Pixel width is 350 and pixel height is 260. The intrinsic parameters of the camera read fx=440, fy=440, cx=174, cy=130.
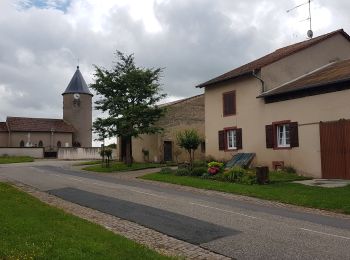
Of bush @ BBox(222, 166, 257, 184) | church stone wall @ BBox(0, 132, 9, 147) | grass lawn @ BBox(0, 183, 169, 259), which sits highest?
church stone wall @ BBox(0, 132, 9, 147)

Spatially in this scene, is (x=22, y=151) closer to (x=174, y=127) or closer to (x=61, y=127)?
(x=61, y=127)

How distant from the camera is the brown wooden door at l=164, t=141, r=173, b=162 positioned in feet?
127

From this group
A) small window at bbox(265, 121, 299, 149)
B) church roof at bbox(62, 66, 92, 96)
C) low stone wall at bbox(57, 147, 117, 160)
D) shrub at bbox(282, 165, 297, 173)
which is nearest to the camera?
small window at bbox(265, 121, 299, 149)

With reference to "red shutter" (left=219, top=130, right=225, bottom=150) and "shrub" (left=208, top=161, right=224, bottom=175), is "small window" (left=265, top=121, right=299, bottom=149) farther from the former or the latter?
"red shutter" (left=219, top=130, right=225, bottom=150)

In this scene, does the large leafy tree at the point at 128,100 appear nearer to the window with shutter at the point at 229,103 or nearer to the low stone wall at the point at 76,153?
the window with shutter at the point at 229,103

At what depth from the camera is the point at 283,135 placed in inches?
975

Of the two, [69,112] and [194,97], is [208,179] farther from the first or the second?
[69,112]

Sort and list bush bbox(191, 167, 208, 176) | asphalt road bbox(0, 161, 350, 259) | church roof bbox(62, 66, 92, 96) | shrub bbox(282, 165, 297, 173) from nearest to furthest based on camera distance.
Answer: asphalt road bbox(0, 161, 350, 259)
shrub bbox(282, 165, 297, 173)
bush bbox(191, 167, 208, 176)
church roof bbox(62, 66, 92, 96)

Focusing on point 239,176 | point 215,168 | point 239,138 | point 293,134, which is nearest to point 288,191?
point 239,176

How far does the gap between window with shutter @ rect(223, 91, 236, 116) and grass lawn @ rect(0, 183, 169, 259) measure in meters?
18.5

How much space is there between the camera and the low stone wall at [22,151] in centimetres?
5808

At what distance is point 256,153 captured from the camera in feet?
86.2

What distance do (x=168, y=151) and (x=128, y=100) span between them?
7278 millimetres

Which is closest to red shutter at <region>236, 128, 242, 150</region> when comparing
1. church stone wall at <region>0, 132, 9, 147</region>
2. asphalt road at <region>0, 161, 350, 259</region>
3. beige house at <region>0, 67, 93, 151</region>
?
asphalt road at <region>0, 161, 350, 259</region>
